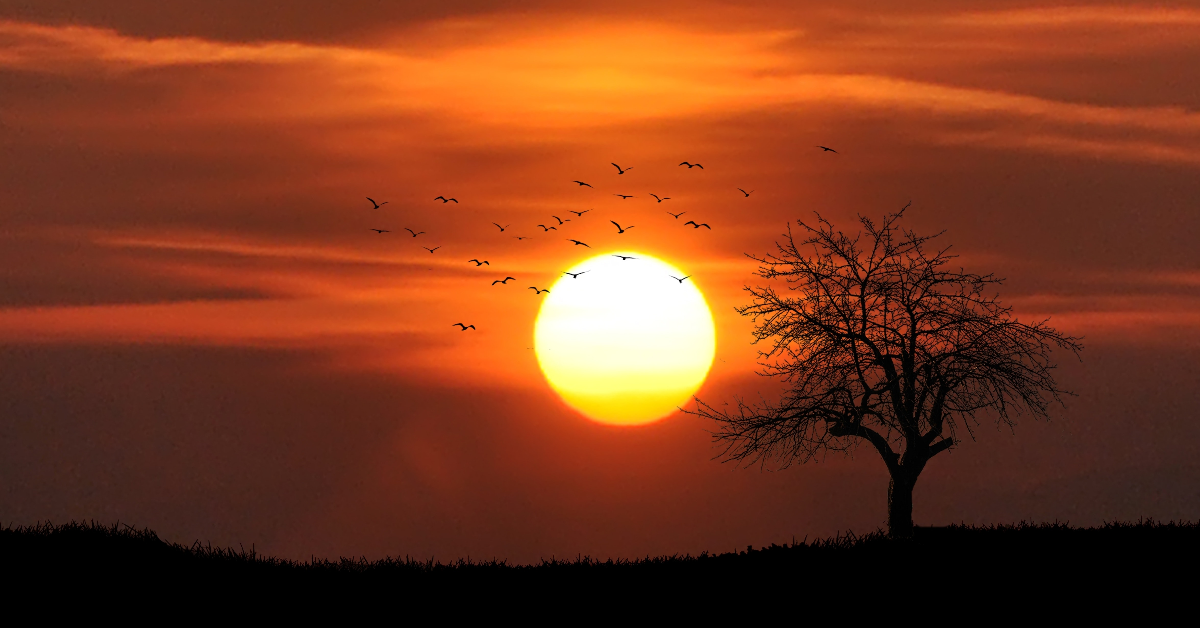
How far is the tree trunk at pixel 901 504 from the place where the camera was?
1222 inches

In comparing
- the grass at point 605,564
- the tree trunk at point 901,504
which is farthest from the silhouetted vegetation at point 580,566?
the tree trunk at point 901,504

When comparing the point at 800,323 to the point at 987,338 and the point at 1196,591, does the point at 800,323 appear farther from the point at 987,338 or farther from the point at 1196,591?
the point at 1196,591

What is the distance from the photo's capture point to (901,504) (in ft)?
102

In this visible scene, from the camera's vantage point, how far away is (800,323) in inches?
1220

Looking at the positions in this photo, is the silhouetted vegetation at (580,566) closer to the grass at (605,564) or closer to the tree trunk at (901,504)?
the grass at (605,564)

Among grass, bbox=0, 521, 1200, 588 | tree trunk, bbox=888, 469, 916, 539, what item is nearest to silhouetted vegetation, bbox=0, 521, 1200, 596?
grass, bbox=0, 521, 1200, 588

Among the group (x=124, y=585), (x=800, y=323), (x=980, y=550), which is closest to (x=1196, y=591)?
(x=980, y=550)

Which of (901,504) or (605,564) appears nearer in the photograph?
(605,564)

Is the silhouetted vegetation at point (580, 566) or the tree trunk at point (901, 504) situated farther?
the tree trunk at point (901, 504)

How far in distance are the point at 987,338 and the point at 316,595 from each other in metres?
18.0

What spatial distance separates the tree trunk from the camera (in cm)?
3105

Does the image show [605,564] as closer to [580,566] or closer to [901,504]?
[580,566]

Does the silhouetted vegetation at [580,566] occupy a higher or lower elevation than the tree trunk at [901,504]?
lower

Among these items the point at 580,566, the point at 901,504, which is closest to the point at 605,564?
the point at 580,566
